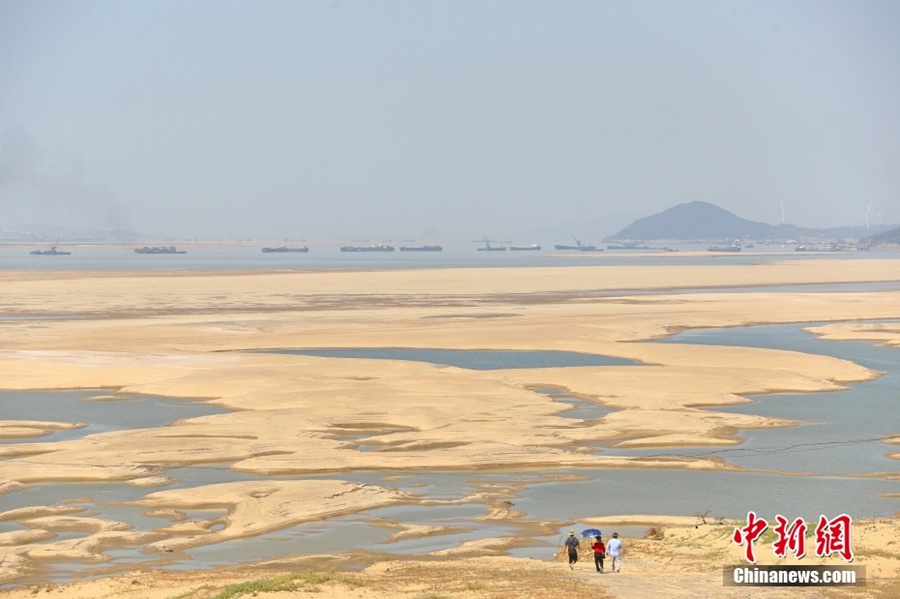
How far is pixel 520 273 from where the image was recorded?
14412 centimetres

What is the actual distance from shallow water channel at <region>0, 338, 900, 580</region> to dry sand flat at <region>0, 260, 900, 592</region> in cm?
74

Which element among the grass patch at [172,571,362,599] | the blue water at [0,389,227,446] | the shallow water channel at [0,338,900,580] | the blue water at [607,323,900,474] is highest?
the grass patch at [172,571,362,599]

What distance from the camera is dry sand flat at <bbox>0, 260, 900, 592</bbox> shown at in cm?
2822

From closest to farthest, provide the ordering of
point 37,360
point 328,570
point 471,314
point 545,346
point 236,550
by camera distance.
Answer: point 328,570 → point 236,550 → point 37,360 → point 545,346 → point 471,314

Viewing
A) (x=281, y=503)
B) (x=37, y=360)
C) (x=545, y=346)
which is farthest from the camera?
(x=545, y=346)

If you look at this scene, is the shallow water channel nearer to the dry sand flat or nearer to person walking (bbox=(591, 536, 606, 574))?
the dry sand flat

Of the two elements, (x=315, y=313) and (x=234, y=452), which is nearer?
(x=234, y=452)

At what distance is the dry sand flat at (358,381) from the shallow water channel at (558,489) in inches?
29.3

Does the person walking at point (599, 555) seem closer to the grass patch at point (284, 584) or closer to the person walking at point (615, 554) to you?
the person walking at point (615, 554)

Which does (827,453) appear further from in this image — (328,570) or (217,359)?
(217,359)

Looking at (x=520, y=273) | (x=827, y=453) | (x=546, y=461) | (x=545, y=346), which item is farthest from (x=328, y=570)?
(x=520, y=273)

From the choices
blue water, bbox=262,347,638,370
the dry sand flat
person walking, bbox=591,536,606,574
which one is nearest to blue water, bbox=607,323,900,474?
the dry sand flat

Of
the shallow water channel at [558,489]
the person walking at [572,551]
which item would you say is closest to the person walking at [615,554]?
the person walking at [572,551]

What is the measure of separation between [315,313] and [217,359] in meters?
25.7
